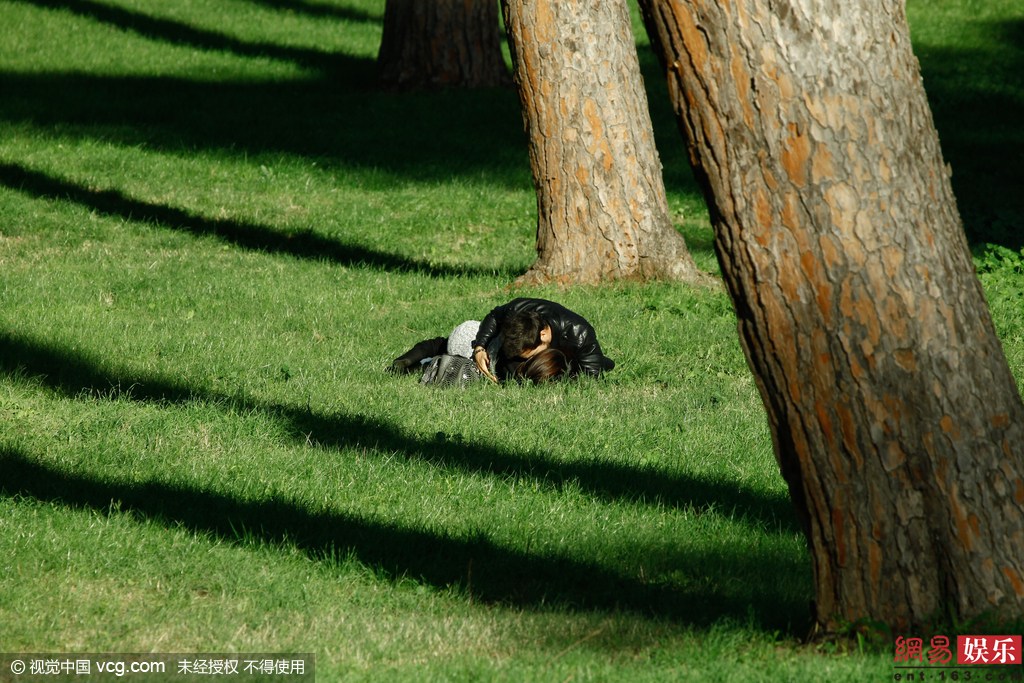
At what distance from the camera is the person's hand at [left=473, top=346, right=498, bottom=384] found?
8398 millimetres

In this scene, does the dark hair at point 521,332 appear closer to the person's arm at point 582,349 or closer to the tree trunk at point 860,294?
the person's arm at point 582,349

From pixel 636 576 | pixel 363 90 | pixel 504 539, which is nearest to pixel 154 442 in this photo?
pixel 504 539

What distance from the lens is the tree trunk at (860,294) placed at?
3.78 m

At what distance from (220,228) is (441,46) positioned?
6763mm

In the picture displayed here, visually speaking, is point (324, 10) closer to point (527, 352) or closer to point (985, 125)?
point (985, 125)

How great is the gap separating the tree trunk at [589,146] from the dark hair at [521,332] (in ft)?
8.68

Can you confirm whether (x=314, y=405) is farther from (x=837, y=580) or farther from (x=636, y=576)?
(x=837, y=580)

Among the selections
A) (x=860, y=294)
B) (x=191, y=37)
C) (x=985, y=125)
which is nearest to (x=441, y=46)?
(x=191, y=37)

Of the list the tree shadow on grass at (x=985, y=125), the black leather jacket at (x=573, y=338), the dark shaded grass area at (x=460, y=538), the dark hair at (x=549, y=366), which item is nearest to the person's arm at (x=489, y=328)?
the black leather jacket at (x=573, y=338)

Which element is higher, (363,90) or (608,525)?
(608,525)

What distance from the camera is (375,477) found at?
6242 mm

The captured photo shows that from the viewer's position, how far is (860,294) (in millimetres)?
3826

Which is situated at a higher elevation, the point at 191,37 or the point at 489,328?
the point at 489,328

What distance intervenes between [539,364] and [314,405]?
4.98 feet
